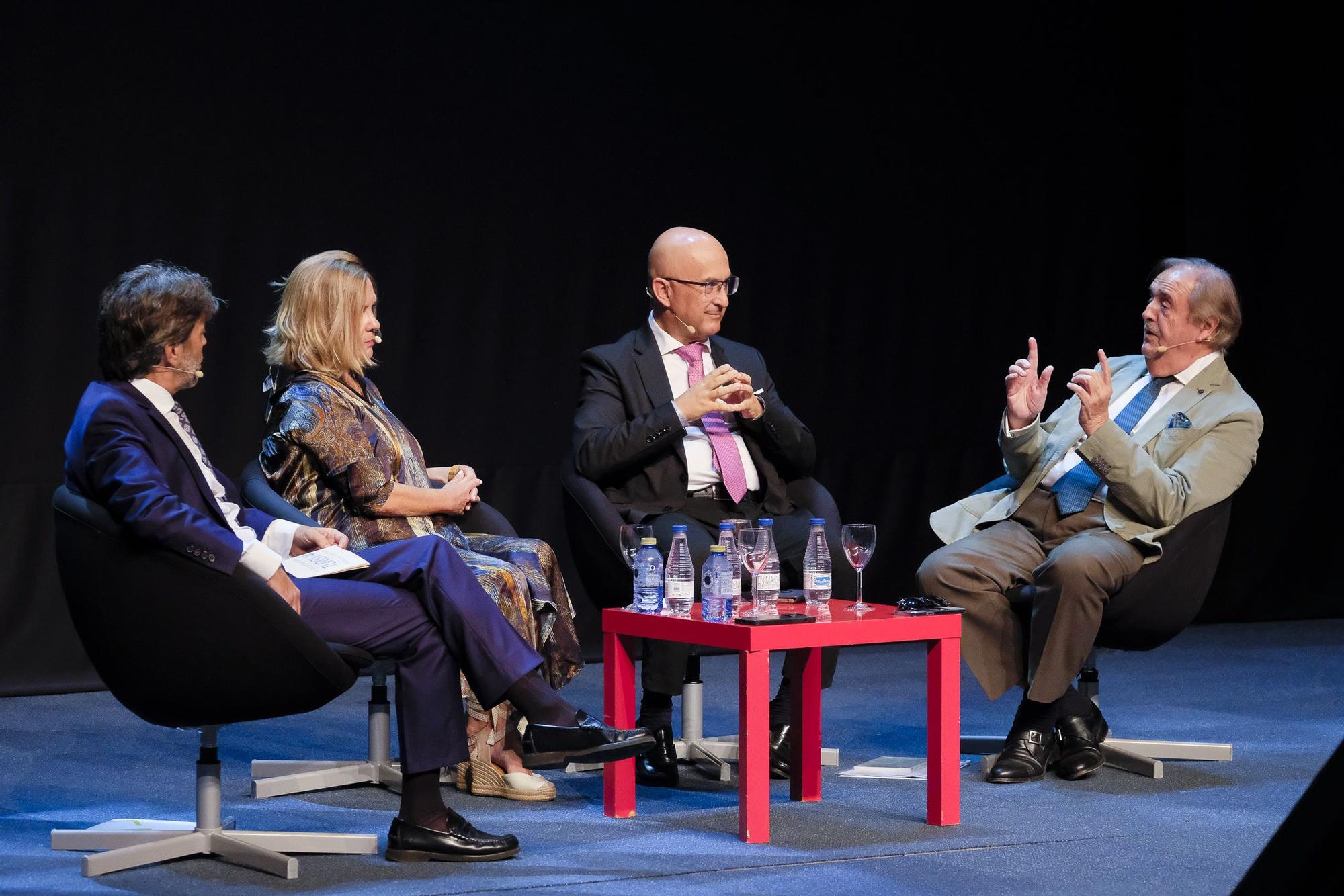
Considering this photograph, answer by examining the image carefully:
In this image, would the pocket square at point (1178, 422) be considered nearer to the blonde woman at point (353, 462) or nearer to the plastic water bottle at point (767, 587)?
the plastic water bottle at point (767, 587)

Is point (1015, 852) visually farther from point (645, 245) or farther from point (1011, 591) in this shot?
point (645, 245)

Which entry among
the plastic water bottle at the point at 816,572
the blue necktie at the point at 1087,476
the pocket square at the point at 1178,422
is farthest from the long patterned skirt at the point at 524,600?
the pocket square at the point at 1178,422

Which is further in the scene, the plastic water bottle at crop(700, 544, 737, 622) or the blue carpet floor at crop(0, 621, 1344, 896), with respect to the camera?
the plastic water bottle at crop(700, 544, 737, 622)

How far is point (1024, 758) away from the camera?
4.05 metres

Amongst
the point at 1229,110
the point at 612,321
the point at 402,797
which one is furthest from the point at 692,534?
the point at 1229,110

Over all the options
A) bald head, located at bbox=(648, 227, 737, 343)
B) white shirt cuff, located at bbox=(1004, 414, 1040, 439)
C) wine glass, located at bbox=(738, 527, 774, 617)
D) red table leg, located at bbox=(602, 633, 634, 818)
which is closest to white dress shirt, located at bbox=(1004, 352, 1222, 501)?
white shirt cuff, located at bbox=(1004, 414, 1040, 439)

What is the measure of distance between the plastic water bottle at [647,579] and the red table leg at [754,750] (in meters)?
0.34

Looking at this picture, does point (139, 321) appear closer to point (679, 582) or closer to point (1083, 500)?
point (679, 582)

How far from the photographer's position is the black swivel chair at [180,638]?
2.97m

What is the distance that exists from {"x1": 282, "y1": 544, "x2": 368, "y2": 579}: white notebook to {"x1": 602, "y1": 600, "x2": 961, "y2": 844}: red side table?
61cm

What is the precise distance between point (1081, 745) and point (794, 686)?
83 cm

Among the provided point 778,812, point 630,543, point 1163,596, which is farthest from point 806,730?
point 1163,596

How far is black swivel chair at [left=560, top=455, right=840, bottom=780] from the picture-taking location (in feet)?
13.6

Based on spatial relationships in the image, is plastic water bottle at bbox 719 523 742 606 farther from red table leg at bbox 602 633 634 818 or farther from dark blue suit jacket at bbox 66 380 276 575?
dark blue suit jacket at bbox 66 380 276 575
